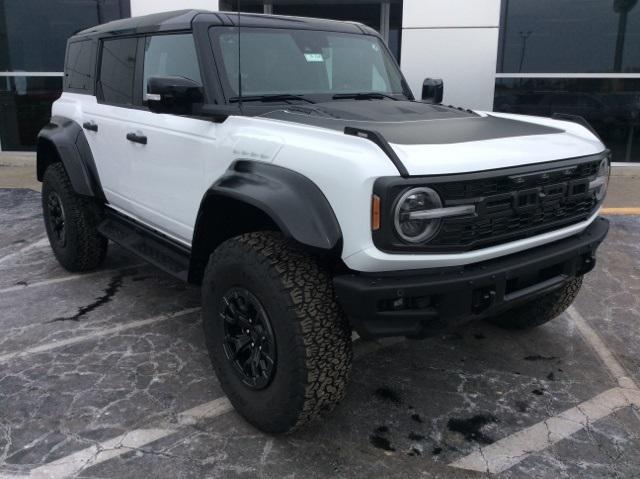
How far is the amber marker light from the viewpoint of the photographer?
7.18 feet

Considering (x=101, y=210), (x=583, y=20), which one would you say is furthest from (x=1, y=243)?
(x=583, y=20)

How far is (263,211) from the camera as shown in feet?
8.40

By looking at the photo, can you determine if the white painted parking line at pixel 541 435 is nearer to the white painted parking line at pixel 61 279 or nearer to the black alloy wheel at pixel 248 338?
the black alloy wheel at pixel 248 338

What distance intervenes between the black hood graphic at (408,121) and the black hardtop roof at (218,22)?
0.61m

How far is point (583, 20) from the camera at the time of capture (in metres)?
8.55

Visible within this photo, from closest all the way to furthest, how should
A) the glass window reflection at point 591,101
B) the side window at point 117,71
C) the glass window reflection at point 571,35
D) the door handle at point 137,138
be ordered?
1. the door handle at point 137,138
2. the side window at point 117,71
3. the glass window reflection at point 571,35
4. the glass window reflection at point 591,101

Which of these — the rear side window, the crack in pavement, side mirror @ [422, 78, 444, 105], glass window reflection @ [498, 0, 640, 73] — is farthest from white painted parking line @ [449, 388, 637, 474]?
glass window reflection @ [498, 0, 640, 73]

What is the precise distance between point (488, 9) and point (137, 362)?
6.85 m

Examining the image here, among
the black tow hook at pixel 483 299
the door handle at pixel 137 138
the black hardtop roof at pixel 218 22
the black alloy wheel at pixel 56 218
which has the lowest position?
the black alloy wheel at pixel 56 218

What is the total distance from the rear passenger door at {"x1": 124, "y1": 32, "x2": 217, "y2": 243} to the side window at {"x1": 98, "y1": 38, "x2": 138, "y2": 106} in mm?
138

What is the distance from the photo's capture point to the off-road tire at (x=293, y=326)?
2363mm

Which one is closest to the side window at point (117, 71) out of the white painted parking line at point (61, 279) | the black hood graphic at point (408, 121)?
the black hood graphic at point (408, 121)

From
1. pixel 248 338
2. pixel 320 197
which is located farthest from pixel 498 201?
pixel 248 338

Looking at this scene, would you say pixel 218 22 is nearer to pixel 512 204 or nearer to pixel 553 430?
pixel 512 204
